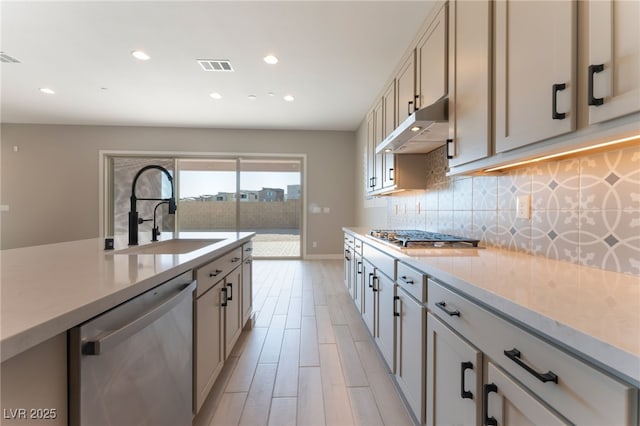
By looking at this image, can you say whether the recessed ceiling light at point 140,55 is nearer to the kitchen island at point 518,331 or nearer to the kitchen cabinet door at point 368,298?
the kitchen cabinet door at point 368,298

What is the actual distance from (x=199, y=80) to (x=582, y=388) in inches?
177

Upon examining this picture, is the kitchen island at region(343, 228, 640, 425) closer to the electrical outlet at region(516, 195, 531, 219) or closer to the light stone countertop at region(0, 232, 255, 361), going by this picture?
the electrical outlet at region(516, 195, 531, 219)

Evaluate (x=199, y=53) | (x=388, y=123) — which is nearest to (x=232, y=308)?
(x=388, y=123)

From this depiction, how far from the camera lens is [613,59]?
31.1 inches

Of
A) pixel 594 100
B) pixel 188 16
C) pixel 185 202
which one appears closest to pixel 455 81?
pixel 594 100

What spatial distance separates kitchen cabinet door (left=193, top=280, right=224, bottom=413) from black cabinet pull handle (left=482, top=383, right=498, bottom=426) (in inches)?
48.4

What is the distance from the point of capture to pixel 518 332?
2.45 feet

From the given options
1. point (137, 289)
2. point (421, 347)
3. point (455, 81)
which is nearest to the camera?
point (137, 289)

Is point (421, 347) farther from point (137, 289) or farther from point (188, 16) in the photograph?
point (188, 16)

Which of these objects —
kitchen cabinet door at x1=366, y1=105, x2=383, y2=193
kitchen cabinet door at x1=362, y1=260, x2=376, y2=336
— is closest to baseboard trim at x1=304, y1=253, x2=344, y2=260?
kitchen cabinet door at x1=366, y1=105, x2=383, y2=193

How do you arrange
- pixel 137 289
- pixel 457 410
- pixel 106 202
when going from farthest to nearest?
pixel 106 202 → pixel 457 410 → pixel 137 289

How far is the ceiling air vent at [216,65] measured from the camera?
3.36 metres

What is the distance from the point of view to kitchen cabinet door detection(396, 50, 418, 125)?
2.40 metres

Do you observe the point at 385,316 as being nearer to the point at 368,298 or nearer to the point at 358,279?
the point at 368,298
